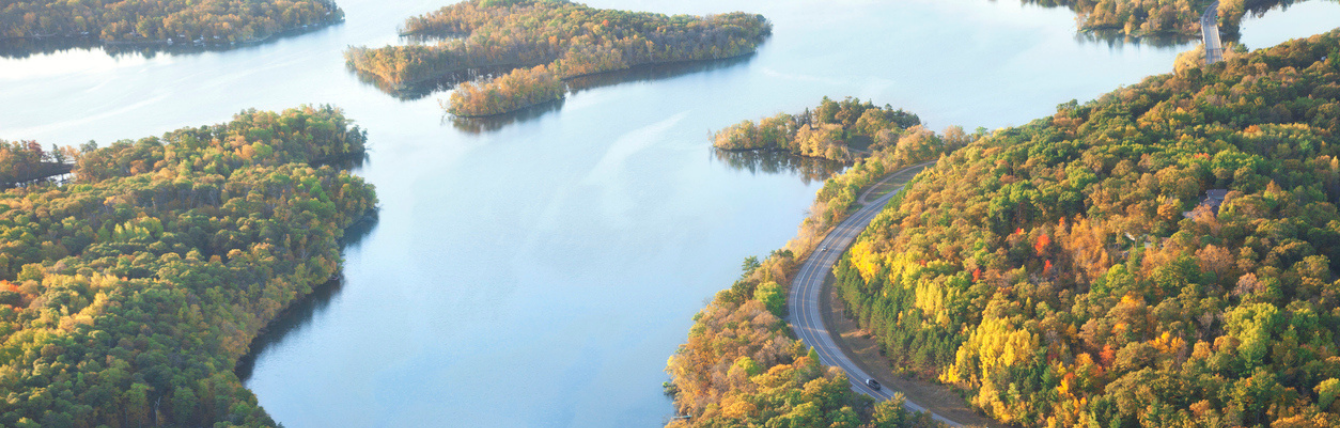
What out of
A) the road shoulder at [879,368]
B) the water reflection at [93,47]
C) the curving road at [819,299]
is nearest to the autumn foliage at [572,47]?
the water reflection at [93,47]

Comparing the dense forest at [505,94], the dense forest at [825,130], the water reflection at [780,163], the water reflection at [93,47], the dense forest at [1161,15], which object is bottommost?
the water reflection at [780,163]

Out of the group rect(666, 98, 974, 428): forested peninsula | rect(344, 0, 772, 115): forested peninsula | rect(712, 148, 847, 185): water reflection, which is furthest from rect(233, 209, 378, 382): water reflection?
rect(344, 0, 772, 115): forested peninsula

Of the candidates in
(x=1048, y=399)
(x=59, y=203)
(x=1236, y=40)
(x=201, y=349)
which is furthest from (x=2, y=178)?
(x=1236, y=40)

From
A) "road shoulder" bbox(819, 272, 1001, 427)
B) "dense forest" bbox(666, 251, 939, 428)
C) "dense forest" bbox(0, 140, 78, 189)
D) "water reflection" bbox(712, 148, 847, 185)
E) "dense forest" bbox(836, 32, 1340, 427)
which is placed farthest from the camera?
"water reflection" bbox(712, 148, 847, 185)

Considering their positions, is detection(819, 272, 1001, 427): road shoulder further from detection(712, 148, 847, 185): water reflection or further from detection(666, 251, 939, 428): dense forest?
detection(712, 148, 847, 185): water reflection

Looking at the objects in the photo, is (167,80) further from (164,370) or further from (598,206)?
(164,370)

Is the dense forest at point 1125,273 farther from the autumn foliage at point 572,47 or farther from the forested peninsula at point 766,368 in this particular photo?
the autumn foliage at point 572,47
